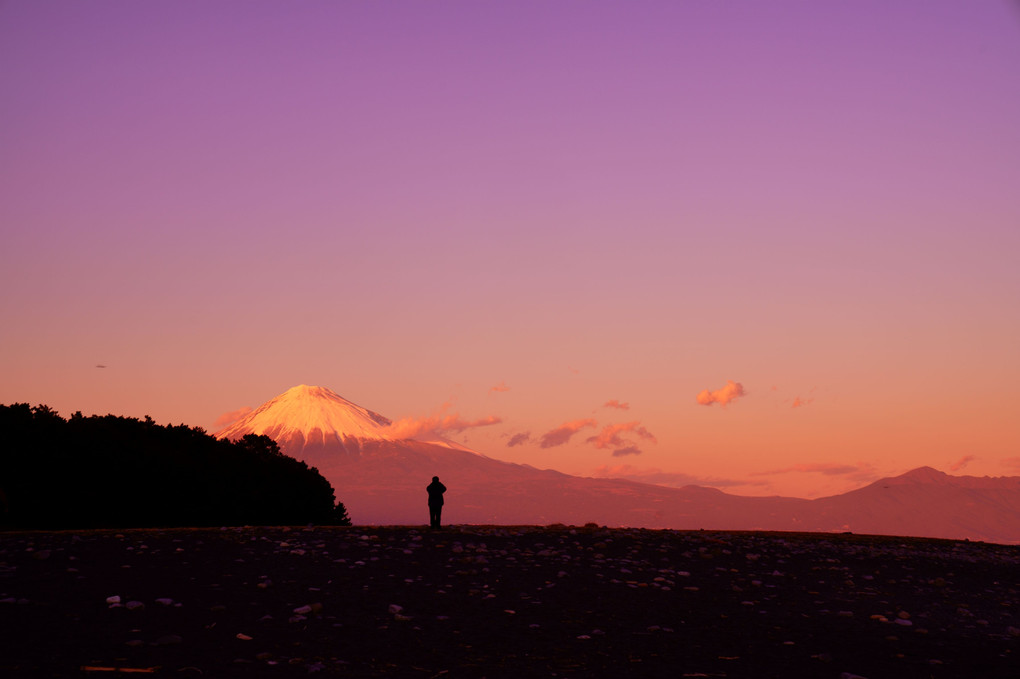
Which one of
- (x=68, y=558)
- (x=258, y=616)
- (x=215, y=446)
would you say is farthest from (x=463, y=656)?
(x=215, y=446)

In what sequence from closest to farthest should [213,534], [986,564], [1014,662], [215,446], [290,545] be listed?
1. [1014,662]
2. [290,545]
3. [213,534]
4. [986,564]
5. [215,446]

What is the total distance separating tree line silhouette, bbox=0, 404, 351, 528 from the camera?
33000 millimetres

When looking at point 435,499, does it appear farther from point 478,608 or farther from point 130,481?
point 130,481

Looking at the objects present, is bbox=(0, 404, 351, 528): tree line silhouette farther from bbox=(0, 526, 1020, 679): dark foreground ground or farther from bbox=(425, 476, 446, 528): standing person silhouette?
bbox=(425, 476, 446, 528): standing person silhouette

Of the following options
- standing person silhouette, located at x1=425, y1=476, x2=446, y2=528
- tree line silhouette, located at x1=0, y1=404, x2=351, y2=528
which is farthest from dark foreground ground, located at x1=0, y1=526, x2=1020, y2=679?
tree line silhouette, located at x1=0, y1=404, x2=351, y2=528

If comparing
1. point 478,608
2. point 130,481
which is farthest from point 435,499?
point 130,481

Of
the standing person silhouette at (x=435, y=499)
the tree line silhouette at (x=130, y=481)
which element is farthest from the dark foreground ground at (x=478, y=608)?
the tree line silhouette at (x=130, y=481)

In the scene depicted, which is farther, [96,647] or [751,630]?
[751,630]

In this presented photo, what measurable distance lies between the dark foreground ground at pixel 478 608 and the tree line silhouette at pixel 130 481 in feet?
35.6

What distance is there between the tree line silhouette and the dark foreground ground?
1086cm

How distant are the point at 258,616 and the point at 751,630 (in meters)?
9.07

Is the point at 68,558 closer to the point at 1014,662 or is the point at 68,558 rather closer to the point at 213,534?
the point at 213,534

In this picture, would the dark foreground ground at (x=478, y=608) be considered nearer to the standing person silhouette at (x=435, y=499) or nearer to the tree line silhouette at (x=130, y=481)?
the standing person silhouette at (x=435, y=499)

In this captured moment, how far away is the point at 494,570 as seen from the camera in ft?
64.4
